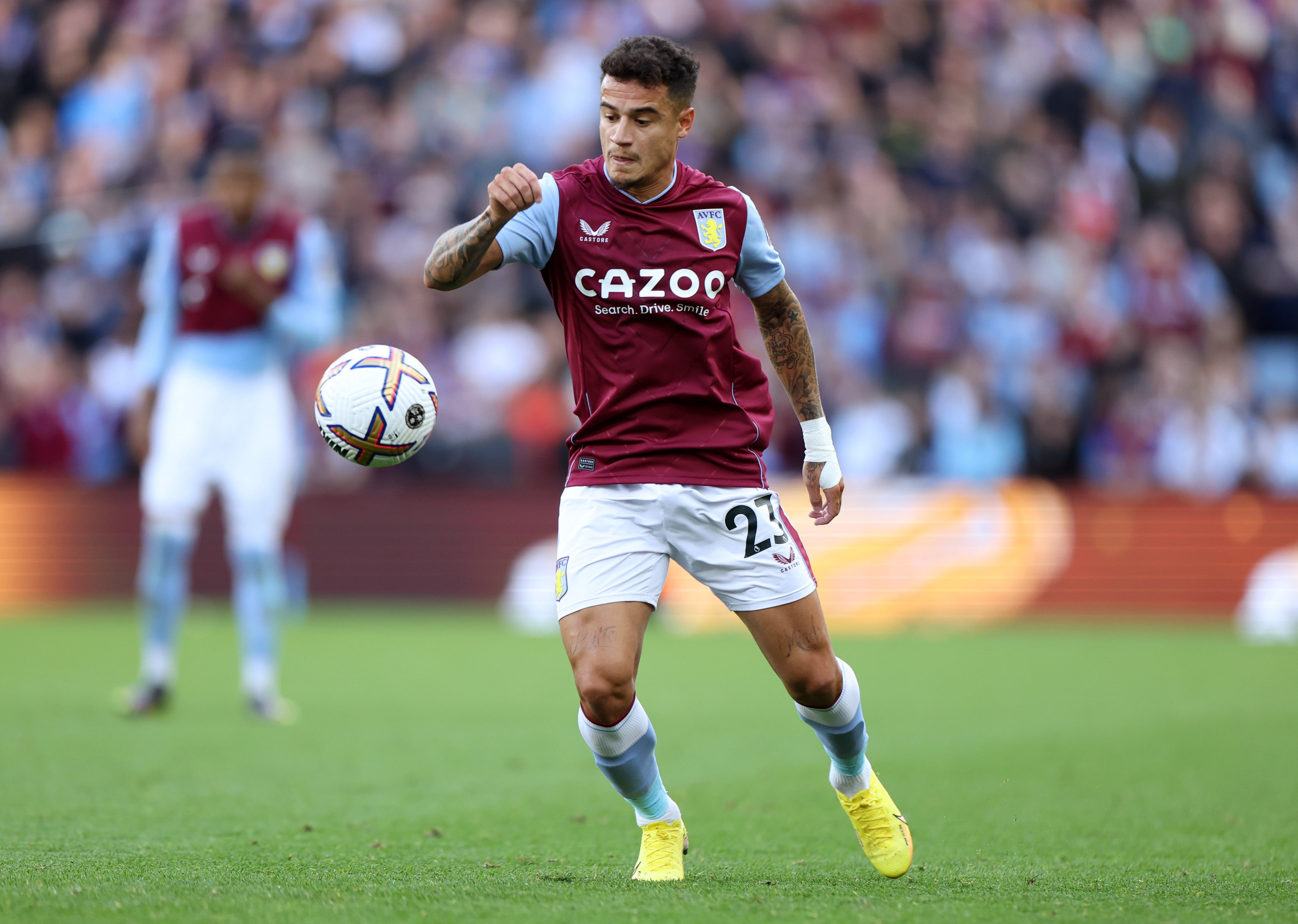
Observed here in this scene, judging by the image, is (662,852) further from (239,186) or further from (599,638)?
(239,186)

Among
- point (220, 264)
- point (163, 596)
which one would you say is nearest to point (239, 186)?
point (220, 264)

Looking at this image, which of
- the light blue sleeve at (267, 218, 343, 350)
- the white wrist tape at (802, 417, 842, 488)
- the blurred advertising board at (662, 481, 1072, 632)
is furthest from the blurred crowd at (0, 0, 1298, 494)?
the white wrist tape at (802, 417, 842, 488)

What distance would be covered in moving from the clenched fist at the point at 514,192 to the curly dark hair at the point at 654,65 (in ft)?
1.70

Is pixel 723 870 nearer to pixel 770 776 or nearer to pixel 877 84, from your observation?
pixel 770 776

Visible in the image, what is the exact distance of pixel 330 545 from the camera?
1630 cm

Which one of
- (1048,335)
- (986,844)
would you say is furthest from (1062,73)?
(986,844)

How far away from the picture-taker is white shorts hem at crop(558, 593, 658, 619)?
491 centimetres

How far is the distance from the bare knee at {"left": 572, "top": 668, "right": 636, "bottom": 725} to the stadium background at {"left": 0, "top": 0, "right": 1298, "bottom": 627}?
1067cm

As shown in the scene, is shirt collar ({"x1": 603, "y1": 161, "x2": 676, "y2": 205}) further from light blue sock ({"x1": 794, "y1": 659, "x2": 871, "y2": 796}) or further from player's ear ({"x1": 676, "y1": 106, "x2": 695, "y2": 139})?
light blue sock ({"x1": 794, "y1": 659, "x2": 871, "y2": 796})

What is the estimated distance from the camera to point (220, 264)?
902cm

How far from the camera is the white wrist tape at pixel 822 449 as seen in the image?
5379 mm

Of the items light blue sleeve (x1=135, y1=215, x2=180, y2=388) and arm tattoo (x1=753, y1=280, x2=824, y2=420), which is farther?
light blue sleeve (x1=135, y1=215, x2=180, y2=388)

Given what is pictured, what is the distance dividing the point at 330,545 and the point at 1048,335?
27.7 feet

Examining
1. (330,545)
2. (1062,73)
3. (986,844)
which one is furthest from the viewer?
(1062,73)
